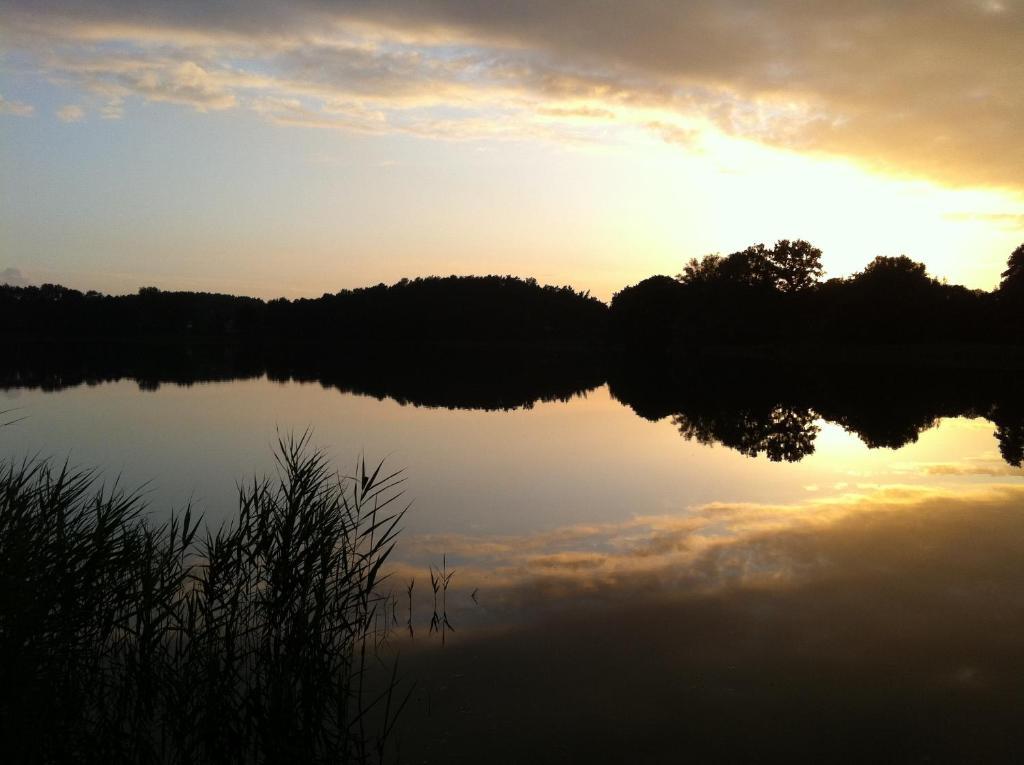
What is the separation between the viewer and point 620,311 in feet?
313

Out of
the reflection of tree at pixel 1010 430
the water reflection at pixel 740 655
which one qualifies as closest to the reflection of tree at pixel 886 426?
the reflection of tree at pixel 1010 430

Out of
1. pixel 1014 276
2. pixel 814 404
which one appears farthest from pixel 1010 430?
pixel 1014 276

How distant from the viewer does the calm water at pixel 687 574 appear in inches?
261

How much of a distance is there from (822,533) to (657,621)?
555 centimetres

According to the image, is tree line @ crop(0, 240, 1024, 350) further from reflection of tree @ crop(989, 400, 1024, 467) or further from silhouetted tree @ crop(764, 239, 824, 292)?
reflection of tree @ crop(989, 400, 1024, 467)

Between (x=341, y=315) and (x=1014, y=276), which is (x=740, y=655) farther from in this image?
(x=341, y=315)

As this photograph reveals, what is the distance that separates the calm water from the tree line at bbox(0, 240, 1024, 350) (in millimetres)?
35091

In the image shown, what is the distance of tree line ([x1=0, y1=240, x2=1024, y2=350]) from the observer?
195ft

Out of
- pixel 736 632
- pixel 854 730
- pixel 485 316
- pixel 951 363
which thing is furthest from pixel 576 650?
pixel 485 316

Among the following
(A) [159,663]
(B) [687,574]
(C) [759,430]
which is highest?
(C) [759,430]

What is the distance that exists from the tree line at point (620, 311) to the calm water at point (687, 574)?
35091 mm

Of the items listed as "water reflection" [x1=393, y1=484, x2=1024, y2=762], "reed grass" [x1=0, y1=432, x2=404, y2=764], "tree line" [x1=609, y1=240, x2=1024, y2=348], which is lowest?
"water reflection" [x1=393, y1=484, x2=1024, y2=762]

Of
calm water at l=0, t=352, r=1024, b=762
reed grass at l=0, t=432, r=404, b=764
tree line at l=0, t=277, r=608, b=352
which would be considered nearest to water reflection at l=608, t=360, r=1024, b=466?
calm water at l=0, t=352, r=1024, b=762

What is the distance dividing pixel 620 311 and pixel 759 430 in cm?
6928
